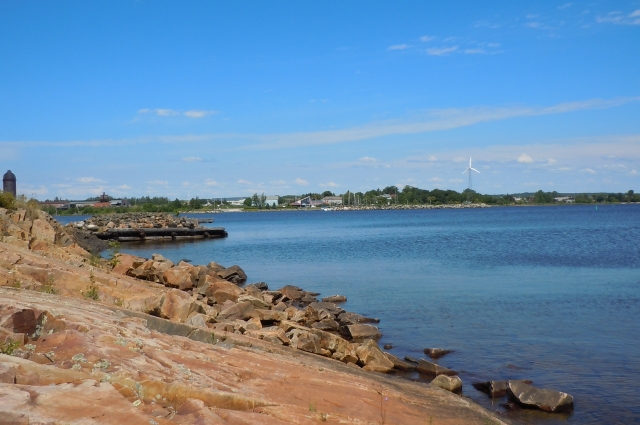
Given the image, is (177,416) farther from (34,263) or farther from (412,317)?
(412,317)

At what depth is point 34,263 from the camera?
13.2 metres

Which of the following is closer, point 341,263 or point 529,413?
point 529,413

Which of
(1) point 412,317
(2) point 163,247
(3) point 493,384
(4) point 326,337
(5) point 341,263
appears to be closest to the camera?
(3) point 493,384

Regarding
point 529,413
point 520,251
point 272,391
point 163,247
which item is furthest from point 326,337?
point 163,247

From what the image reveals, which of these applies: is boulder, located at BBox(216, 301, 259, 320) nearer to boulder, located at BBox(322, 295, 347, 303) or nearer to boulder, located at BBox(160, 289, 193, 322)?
boulder, located at BBox(160, 289, 193, 322)

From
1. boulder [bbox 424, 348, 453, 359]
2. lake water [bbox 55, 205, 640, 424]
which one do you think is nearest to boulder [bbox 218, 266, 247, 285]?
lake water [bbox 55, 205, 640, 424]

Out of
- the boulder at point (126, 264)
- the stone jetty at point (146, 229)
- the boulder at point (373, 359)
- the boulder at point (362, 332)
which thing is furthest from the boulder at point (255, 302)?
the stone jetty at point (146, 229)

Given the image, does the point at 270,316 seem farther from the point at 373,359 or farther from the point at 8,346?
the point at 8,346

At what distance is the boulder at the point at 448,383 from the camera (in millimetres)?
12750

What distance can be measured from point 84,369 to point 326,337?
8.74 metres

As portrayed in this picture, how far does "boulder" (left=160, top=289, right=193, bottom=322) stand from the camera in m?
12.5

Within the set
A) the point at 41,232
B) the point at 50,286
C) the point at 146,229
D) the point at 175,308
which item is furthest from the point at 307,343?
the point at 146,229

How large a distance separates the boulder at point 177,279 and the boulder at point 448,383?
12941mm

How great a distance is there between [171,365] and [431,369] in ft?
26.7
